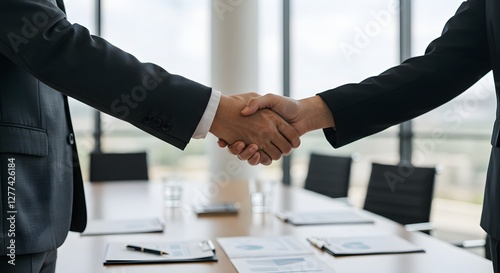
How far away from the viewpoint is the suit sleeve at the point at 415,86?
1767 mm

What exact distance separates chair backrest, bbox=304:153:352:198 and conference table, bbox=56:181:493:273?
0.48 m

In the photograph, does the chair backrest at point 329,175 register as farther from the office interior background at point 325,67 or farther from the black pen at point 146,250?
the black pen at point 146,250

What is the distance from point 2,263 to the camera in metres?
1.33

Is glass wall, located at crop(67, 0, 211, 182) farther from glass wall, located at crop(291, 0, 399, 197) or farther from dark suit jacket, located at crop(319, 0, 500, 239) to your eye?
dark suit jacket, located at crop(319, 0, 500, 239)

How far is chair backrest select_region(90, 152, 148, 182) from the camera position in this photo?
160 inches

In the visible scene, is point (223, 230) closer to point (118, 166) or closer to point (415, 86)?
point (415, 86)

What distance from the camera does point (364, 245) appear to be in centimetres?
191

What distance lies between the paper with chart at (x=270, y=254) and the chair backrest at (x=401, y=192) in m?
1.28

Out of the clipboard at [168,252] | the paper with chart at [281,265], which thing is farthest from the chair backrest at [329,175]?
the paper with chart at [281,265]

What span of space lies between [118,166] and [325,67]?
2.64m

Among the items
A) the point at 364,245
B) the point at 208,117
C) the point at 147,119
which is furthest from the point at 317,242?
the point at 147,119

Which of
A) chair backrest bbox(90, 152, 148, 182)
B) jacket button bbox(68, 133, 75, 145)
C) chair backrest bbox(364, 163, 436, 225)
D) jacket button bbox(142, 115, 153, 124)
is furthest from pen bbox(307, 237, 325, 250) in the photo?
chair backrest bbox(90, 152, 148, 182)

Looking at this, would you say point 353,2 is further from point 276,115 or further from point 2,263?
point 2,263

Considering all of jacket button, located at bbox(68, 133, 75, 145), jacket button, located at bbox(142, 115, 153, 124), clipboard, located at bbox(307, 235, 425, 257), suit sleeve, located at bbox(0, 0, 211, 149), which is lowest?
clipboard, located at bbox(307, 235, 425, 257)
